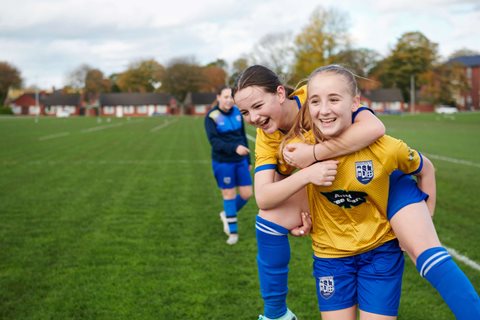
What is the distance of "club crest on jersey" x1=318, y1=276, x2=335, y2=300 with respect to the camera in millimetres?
3094

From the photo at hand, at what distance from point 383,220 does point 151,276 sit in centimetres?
347

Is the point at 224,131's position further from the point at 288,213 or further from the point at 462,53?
the point at 462,53

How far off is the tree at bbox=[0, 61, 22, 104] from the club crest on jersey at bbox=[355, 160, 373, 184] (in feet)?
386

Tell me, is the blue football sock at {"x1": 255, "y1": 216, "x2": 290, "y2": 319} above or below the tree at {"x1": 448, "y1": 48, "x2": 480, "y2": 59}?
below

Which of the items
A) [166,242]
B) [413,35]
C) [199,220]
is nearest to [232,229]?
[166,242]

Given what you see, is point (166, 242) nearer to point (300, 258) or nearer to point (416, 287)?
point (300, 258)

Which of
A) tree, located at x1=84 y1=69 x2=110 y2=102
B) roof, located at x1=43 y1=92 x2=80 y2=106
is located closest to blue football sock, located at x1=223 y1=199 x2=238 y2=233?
roof, located at x1=43 y1=92 x2=80 y2=106

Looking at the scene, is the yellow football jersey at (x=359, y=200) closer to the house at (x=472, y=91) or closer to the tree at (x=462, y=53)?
the house at (x=472, y=91)

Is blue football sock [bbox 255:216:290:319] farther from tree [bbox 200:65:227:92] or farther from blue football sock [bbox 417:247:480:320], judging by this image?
tree [bbox 200:65:227:92]

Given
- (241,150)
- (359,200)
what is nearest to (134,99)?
(241,150)

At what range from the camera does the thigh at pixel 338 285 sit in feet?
10.1

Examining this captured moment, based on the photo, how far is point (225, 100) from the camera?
7105mm

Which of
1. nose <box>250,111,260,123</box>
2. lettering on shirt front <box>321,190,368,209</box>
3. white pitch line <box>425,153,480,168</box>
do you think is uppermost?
nose <box>250,111,260,123</box>

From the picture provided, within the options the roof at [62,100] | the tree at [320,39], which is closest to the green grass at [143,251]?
the tree at [320,39]
